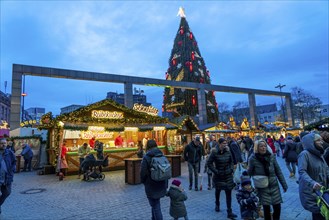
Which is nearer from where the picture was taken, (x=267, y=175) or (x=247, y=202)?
(x=267, y=175)

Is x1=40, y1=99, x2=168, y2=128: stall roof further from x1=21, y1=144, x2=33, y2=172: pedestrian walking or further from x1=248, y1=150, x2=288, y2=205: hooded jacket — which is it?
x1=248, y1=150, x2=288, y2=205: hooded jacket

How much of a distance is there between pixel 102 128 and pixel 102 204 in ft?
26.5

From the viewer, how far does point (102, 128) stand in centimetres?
1425

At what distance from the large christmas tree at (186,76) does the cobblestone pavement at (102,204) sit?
28746 mm

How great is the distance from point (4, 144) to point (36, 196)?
332 cm

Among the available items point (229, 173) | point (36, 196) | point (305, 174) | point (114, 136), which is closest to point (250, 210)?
point (229, 173)

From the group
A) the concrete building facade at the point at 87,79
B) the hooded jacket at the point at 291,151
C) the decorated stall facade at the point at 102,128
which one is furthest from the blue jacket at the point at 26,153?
the hooded jacket at the point at 291,151

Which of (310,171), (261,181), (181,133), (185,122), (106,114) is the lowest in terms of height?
(261,181)

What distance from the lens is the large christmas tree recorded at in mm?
38156

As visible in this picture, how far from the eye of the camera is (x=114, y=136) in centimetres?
1736

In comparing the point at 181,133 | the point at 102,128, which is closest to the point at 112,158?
the point at 102,128

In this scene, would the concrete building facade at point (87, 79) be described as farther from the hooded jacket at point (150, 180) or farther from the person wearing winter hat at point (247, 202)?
the person wearing winter hat at point (247, 202)

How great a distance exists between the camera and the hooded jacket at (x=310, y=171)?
347 cm

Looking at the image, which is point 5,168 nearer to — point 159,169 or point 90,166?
point 159,169
